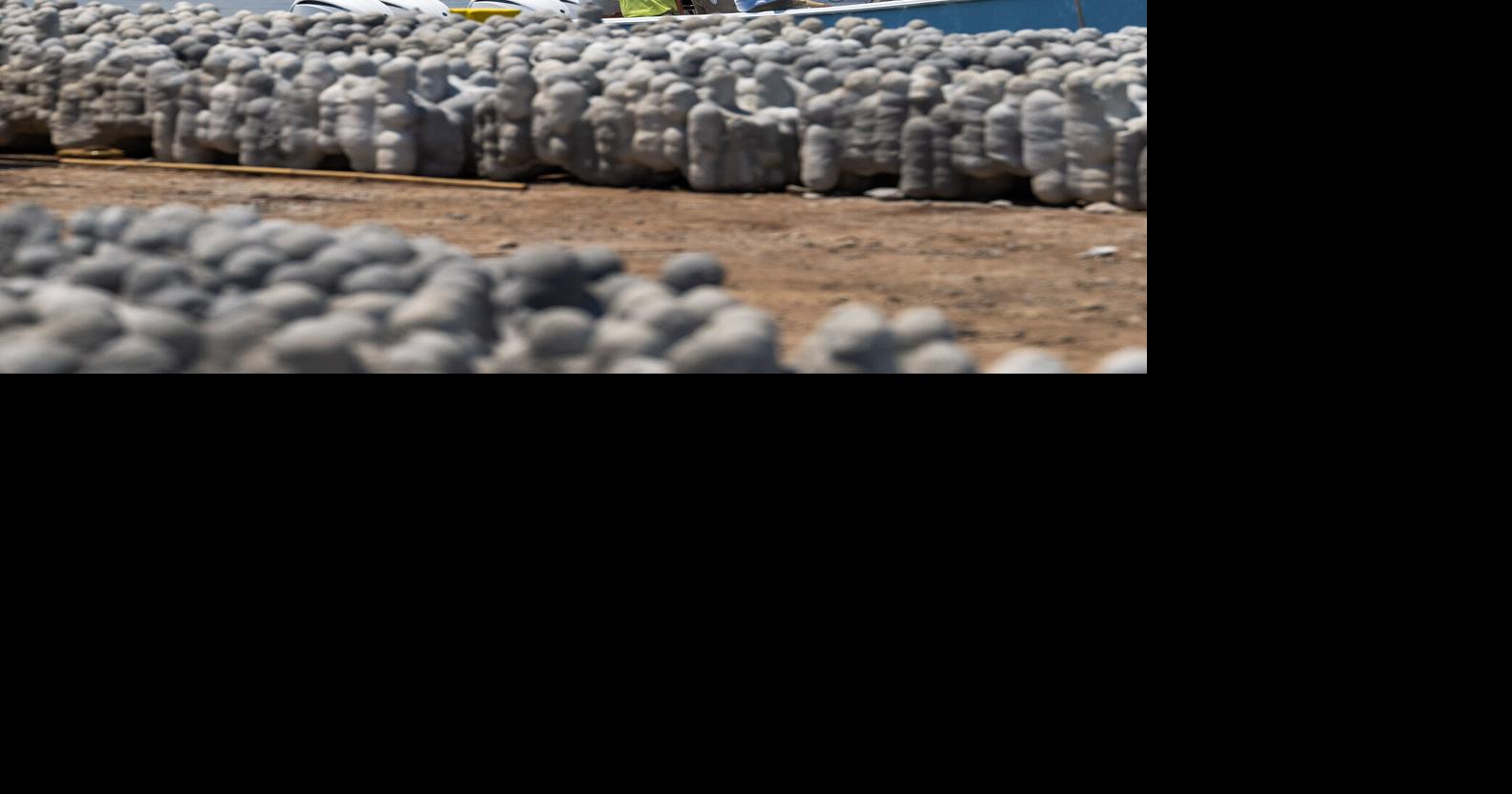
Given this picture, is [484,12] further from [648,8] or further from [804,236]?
[804,236]

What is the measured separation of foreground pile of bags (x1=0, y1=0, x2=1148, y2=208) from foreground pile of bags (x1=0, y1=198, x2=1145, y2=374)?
2956 millimetres

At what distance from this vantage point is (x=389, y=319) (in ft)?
7.83

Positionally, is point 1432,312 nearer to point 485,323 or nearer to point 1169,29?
point 1169,29

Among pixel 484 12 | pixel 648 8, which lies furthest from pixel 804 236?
pixel 484 12

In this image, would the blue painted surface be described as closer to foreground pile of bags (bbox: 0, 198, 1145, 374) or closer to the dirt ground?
the dirt ground

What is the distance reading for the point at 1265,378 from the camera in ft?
7.29

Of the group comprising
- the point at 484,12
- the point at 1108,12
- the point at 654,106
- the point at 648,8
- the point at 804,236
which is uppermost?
the point at 484,12

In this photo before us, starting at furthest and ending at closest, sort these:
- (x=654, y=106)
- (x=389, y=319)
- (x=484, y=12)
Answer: (x=484, y=12)
(x=654, y=106)
(x=389, y=319)

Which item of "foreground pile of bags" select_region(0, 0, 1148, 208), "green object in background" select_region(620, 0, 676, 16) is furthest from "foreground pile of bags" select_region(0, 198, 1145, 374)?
"green object in background" select_region(620, 0, 676, 16)

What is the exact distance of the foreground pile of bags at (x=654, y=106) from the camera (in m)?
5.32

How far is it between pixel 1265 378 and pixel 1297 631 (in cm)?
46

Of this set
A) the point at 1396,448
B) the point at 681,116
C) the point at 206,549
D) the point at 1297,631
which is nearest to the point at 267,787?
the point at 206,549

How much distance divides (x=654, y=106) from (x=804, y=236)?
1405mm

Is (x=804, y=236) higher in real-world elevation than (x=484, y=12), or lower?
lower
